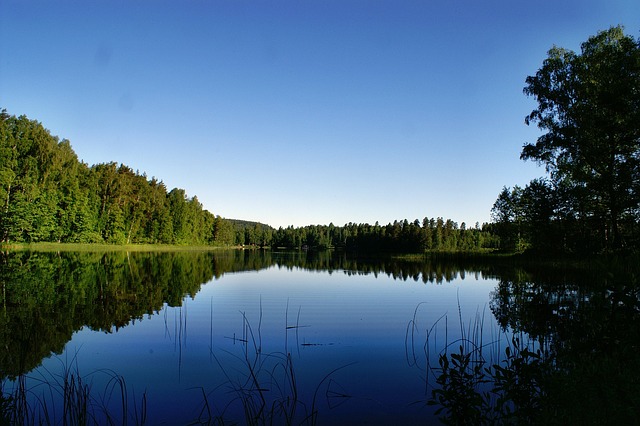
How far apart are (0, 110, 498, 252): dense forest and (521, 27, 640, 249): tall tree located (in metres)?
68.4

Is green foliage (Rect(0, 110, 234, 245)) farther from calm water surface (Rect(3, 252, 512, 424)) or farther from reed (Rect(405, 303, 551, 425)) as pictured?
reed (Rect(405, 303, 551, 425))

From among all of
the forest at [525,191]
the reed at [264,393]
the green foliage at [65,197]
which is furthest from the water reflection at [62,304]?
the green foliage at [65,197]

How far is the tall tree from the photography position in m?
21.6

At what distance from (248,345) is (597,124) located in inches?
899

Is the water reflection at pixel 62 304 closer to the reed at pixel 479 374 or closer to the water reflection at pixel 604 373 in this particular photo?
the reed at pixel 479 374

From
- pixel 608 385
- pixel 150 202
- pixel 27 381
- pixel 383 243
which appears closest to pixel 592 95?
pixel 608 385

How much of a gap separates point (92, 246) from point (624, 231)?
7718 centimetres

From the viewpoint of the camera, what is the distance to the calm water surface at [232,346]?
8031 mm

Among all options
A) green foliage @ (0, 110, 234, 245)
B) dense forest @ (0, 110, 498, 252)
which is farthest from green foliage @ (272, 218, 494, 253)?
green foliage @ (0, 110, 234, 245)

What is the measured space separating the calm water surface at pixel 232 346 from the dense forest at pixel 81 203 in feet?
157

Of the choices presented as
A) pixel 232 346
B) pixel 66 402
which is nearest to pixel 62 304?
pixel 232 346

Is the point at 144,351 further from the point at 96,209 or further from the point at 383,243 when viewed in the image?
the point at 383,243

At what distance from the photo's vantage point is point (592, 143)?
78.4 feet

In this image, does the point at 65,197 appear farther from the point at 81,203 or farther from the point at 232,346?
the point at 232,346
